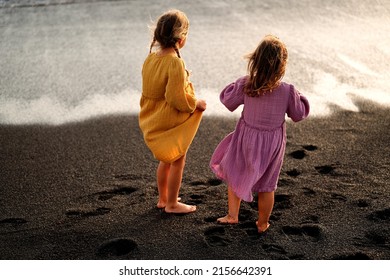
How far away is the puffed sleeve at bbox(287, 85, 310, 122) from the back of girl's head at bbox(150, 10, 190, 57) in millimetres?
628

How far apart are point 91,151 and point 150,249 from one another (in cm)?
123

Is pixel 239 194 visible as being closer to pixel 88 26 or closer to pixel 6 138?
pixel 6 138

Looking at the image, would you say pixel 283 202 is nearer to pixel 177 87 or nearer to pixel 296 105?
pixel 296 105

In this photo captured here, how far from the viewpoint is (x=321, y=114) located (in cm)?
470

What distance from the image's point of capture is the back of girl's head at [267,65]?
10.4ft

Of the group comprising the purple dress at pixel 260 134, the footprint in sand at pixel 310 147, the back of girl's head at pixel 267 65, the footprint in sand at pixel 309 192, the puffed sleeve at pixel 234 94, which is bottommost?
the footprint in sand at pixel 309 192

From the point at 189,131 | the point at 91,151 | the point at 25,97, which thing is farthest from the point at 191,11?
the point at 189,131

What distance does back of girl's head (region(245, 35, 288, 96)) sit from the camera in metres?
3.18

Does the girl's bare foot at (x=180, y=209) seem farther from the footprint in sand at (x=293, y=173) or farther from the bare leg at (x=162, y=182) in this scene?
the footprint in sand at (x=293, y=173)

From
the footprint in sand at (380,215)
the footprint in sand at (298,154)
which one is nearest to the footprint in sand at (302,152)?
the footprint in sand at (298,154)

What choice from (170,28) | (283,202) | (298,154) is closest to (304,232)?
(283,202)

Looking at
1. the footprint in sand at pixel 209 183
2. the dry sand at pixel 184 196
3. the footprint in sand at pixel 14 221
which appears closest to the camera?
the dry sand at pixel 184 196

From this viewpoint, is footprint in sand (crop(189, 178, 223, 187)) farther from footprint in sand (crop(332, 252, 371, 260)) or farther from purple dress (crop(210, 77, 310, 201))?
footprint in sand (crop(332, 252, 371, 260))

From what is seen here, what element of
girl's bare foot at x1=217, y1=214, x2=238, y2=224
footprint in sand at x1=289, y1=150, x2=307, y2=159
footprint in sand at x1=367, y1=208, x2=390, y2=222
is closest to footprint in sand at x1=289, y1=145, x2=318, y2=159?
footprint in sand at x1=289, y1=150, x2=307, y2=159
